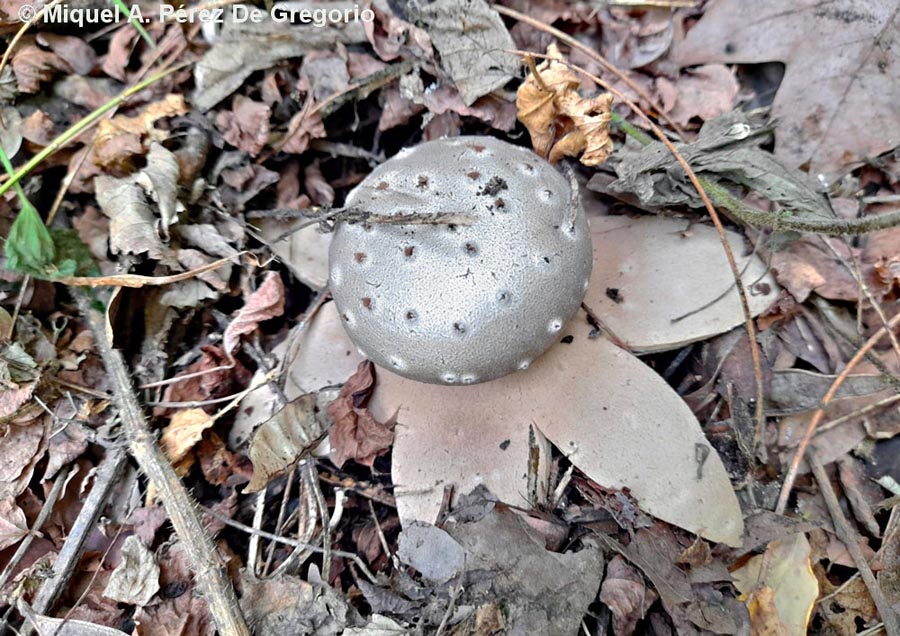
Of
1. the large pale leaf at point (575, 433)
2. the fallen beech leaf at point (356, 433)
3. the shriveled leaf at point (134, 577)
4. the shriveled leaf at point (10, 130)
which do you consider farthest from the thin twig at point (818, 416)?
the shriveled leaf at point (10, 130)

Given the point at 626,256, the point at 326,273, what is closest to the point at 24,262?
the point at 326,273

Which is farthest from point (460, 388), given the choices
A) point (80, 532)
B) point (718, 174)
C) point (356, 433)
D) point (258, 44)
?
point (258, 44)

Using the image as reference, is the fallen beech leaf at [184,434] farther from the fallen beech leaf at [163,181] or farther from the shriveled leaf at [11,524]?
the fallen beech leaf at [163,181]

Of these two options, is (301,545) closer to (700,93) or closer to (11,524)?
(11,524)

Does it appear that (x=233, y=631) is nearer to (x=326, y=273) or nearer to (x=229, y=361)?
(x=229, y=361)

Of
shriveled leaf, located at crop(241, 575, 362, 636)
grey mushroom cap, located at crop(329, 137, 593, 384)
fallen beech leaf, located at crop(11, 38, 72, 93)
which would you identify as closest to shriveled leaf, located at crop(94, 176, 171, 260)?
fallen beech leaf, located at crop(11, 38, 72, 93)
